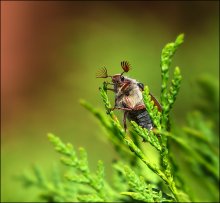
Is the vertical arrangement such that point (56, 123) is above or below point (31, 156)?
above

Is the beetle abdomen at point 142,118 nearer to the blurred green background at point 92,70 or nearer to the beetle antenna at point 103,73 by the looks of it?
the beetle antenna at point 103,73

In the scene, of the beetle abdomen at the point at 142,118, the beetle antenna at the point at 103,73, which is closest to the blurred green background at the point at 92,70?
the beetle antenna at the point at 103,73

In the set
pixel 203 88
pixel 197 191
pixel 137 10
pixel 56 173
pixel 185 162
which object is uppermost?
pixel 137 10

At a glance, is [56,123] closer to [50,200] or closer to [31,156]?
[31,156]

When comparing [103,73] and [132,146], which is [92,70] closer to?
[103,73]

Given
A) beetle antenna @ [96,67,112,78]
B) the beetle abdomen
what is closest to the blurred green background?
beetle antenna @ [96,67,112,78]

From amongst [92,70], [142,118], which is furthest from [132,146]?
[92,70]

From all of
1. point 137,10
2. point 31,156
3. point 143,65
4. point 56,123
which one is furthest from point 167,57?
point 137,10

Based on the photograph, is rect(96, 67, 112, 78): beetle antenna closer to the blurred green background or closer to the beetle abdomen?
the beetle abdomen
